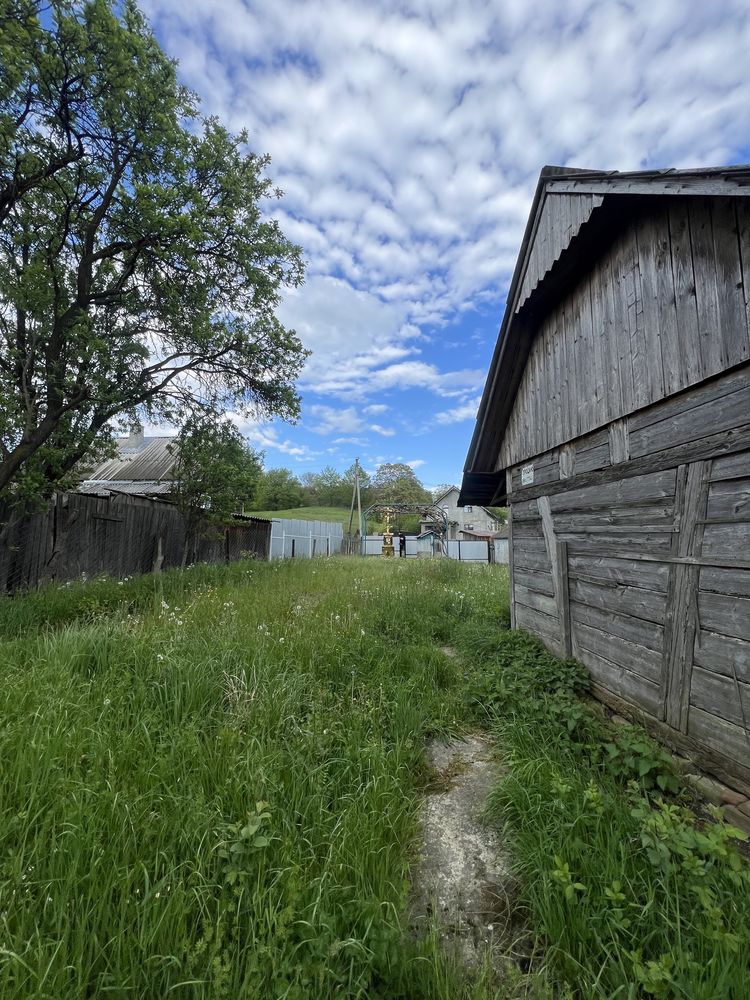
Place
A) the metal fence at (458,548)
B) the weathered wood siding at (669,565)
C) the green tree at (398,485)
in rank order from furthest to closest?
the green tree at (398,485)
the metal fence at (458,548)
the weathered wood siding at (669,565)

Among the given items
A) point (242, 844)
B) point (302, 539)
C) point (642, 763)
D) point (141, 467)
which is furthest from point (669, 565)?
point (302, 539)

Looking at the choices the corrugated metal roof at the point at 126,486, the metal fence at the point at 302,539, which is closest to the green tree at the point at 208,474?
the corrugated metal roof at the point at 126,486

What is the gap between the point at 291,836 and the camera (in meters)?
2.10

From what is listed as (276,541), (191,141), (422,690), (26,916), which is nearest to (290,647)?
(422,690)

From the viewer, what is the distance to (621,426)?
12.8 feet

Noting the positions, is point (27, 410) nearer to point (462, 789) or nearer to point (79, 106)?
point (79, 106)

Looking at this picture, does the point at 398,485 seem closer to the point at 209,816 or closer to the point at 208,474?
the point at 208,474

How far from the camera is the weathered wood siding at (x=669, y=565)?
2.70 meters

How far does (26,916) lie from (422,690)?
10.8ft

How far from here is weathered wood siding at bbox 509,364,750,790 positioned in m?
2.70

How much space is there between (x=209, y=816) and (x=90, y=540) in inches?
348

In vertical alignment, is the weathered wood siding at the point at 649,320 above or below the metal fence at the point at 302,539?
above

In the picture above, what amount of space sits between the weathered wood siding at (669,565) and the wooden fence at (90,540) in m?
9.02

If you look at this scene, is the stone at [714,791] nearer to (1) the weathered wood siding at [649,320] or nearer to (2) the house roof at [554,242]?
(1) the weathered wood siding at [649,320]
